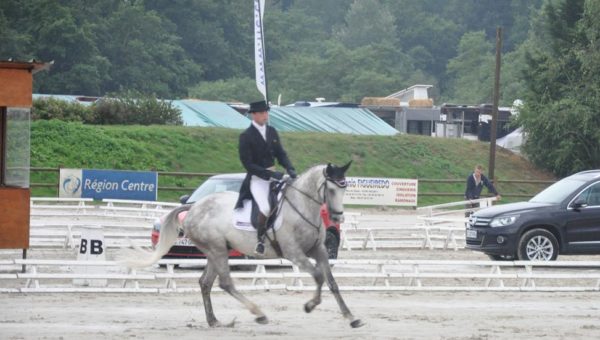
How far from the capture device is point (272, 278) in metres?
18.6

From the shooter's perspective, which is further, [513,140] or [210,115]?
[513,140]

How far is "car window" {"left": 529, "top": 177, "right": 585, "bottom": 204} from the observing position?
2359 cm

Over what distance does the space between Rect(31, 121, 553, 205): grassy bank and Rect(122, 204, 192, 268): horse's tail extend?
93.6 feet

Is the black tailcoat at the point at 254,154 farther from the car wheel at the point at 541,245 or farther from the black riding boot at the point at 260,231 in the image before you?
the car wheel at the point at 541,245

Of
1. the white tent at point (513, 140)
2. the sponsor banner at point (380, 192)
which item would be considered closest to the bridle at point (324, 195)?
the sponsor banner at point (380, 192)

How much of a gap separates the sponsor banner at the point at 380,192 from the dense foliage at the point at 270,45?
32.7 metres

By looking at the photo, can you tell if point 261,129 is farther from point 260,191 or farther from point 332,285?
point 332,285

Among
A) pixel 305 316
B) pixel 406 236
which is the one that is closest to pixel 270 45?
pixel 406 236

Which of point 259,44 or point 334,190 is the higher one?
point 259,44

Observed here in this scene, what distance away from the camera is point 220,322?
46.3 feet

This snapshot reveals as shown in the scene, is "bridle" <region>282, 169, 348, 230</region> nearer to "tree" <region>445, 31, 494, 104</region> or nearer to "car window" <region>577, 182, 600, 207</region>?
"car window" <region>577, 182, 600, 207</region>

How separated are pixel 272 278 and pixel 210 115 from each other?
43.1 metres

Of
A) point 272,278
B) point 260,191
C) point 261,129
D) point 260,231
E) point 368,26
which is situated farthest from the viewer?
point 368,26

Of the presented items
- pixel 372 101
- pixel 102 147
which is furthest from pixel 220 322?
pixel 372 101
